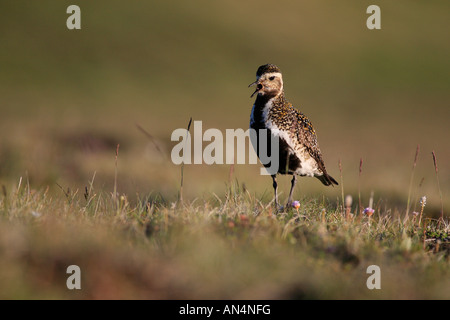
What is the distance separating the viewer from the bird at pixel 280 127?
7766 millimetres

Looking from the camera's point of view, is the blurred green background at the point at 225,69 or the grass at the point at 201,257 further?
the blurred green background at the point at 225,69

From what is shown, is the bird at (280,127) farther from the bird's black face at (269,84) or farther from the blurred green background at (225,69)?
the blurred green background at (225,69)

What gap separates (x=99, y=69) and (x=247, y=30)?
688 inches

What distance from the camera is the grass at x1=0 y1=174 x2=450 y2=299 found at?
4172 mm

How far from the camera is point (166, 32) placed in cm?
5344

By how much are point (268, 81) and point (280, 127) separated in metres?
0.76

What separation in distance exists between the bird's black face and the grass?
104 inches

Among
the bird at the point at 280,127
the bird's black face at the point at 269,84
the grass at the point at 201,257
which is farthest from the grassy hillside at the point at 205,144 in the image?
the bird's black face at the point at 269,84

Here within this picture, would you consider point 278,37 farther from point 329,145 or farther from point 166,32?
point 329,145

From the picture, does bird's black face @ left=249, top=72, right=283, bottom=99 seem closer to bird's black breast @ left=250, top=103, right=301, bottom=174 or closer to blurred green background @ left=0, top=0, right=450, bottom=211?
bird's black breast @ left=250, top=103, right=301, bottom=174

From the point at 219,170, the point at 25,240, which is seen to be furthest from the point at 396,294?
the point at 219,170

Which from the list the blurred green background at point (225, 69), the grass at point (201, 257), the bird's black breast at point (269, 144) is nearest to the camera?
the grass at point (201, 257)

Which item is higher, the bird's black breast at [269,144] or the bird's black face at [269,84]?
the bird's black face at [269,84]

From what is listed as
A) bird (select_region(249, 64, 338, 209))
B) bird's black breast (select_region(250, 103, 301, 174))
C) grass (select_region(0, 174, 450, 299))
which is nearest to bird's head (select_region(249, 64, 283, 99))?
bird (select_region(249, 64, 338, 209))
